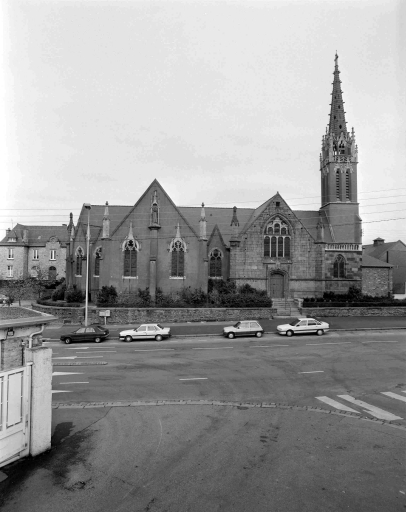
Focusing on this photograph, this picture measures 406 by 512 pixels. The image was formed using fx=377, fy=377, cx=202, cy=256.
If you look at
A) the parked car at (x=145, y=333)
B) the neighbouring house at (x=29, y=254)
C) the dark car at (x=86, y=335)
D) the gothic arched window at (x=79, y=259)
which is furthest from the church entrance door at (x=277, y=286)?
the neighbouring house at (x=29, y=254)

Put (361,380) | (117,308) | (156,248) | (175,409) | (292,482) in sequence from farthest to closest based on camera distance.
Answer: (156,248) < (117,308) < (361,380) < (175,409) < (292,482)

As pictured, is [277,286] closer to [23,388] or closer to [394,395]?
[394,395]

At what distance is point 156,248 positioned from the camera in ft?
124

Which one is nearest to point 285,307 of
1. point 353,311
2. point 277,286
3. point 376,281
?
point 277,286

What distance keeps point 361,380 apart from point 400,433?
226 inches

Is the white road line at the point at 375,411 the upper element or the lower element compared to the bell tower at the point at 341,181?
lower

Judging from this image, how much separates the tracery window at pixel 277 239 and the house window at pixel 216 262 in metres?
5.13

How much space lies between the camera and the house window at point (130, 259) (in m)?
37.9

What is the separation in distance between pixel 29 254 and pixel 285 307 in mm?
48487

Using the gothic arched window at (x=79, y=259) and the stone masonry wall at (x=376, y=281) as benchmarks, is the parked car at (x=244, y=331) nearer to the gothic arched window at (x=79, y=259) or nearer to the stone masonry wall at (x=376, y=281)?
the gothic arched window at (x=79, y=259)

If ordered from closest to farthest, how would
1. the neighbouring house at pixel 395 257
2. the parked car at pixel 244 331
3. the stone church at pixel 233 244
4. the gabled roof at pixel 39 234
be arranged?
the parked car at pixel 244 331
the stone church at pixel 233 244
the neighbouring house at pixel 395 257
the gabled roof at pixel 39 234

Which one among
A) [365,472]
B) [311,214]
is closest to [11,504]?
[365,472]

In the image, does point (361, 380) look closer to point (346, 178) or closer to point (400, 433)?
point (400, 433)

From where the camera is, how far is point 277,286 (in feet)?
131
